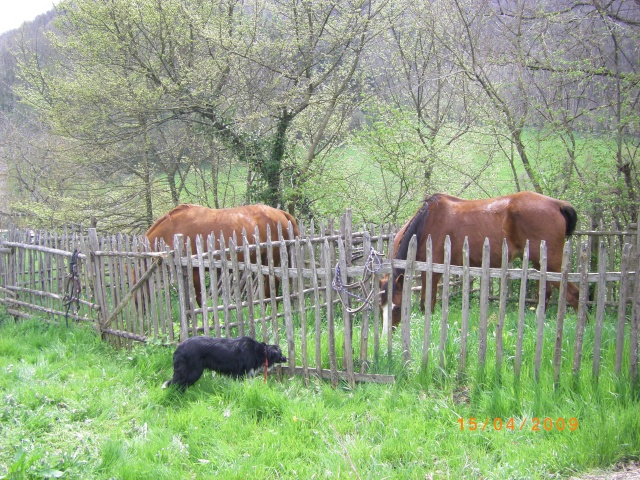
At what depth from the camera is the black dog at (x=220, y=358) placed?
4762 millimetres

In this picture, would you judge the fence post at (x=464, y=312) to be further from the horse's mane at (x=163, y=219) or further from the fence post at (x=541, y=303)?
the horse's mane at (x=163, y=219)

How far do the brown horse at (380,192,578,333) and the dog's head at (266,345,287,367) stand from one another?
107 inches

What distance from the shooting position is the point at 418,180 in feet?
35.2

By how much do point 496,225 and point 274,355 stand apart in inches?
168

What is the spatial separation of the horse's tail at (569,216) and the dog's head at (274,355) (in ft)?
15.9

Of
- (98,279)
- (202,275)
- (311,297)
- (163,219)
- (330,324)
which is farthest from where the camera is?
(163,219)

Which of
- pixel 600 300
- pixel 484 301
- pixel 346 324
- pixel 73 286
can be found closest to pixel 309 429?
pixel 346 324

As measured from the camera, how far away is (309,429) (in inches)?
155

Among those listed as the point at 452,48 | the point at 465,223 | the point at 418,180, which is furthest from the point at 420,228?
the point at 452,48

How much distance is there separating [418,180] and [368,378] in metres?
6.73

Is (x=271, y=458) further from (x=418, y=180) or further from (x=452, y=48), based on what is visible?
(x=452, y=48)

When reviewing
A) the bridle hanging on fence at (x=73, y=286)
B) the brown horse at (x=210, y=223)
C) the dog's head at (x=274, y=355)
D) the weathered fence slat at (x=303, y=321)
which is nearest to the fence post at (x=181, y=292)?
the dog's head at (x=274, y=355)
